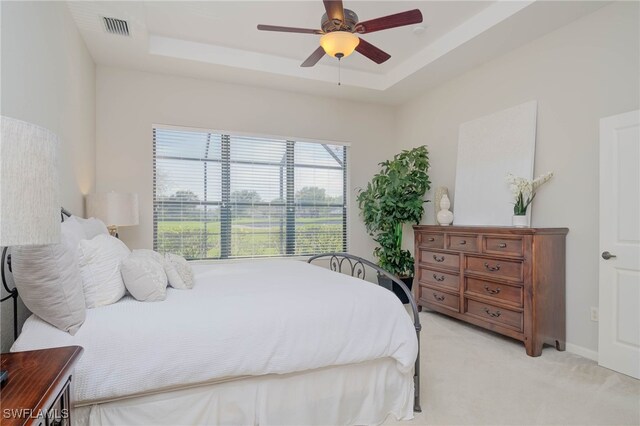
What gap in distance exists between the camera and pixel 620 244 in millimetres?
2773

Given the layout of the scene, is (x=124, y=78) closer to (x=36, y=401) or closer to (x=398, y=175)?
(x=398, y=175)

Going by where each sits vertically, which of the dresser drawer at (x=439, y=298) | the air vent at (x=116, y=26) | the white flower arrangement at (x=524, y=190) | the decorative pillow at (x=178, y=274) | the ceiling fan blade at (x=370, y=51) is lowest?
the dresser drawer at (x=439, y=298)

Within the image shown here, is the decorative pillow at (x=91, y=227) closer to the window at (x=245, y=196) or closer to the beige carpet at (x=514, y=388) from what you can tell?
the window at (x=245, y=196)

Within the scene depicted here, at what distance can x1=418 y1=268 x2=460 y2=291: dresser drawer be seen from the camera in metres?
3.83

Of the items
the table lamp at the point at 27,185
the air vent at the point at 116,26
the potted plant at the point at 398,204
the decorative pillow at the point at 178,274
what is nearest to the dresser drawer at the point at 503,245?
the potted plant at the point at 398,204

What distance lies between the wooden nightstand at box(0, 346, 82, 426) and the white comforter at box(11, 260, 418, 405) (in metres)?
0.34

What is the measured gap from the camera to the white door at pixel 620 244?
2.68m

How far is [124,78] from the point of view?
4.18 metres

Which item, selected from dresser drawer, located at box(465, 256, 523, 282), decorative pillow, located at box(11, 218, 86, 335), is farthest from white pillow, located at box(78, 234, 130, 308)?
dresser drawer, located at box(465, 256, 523, 282)

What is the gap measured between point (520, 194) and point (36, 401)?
147 inches

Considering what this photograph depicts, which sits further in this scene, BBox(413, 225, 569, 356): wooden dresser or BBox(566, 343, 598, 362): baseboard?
BBox(413, 225, 569, 356): wooden dresser

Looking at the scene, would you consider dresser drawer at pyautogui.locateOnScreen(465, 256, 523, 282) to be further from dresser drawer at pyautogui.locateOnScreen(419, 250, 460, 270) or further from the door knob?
the door knob

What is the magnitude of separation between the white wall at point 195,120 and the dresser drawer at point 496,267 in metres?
1.99

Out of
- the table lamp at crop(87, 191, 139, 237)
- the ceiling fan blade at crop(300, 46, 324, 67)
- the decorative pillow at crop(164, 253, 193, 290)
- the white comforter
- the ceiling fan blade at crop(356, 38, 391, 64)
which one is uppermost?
the ceiling fan blade at crop(300, 46, 324, 67)
